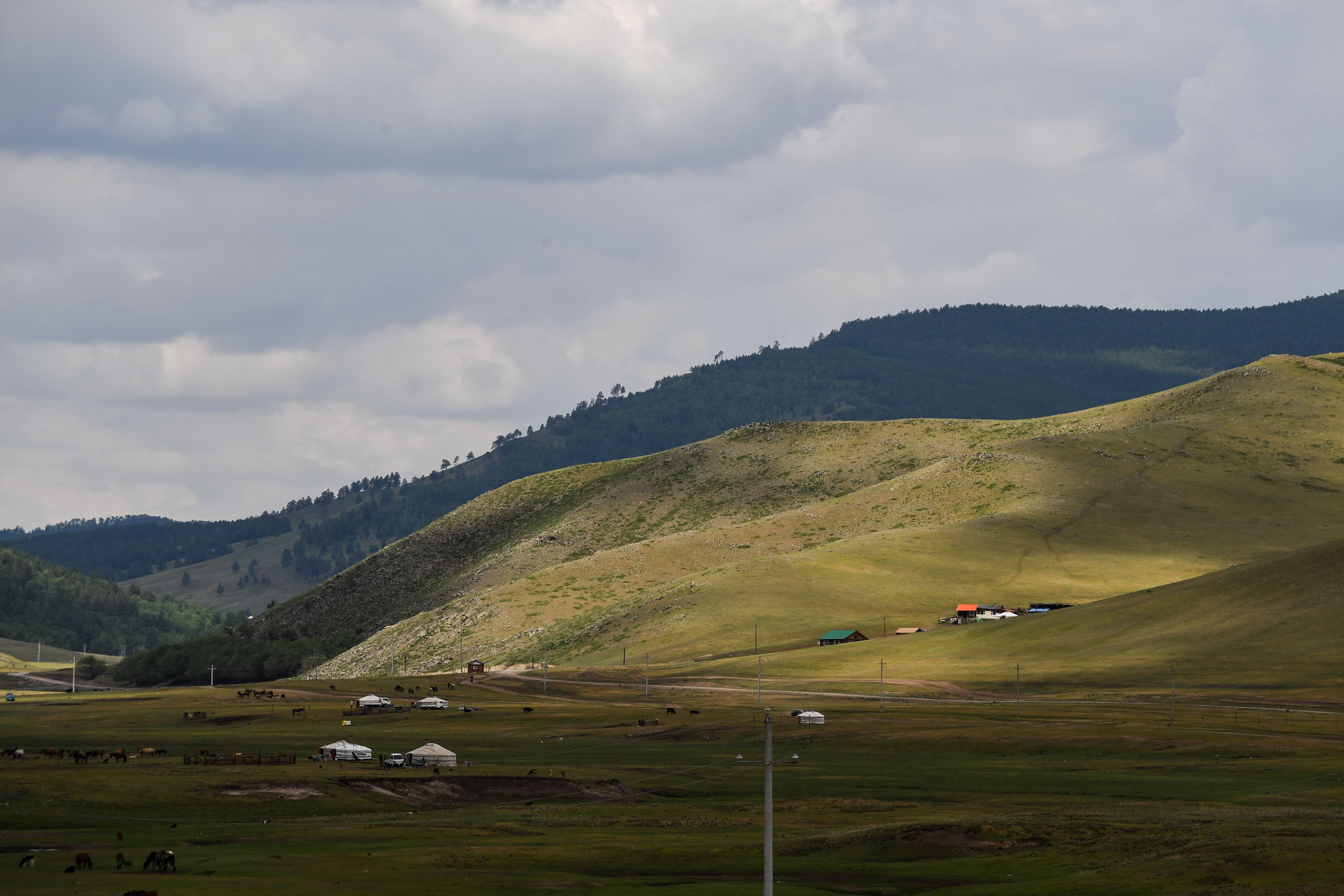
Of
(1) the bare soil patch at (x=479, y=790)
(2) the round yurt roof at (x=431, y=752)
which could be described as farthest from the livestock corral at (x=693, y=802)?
(2) the round yurt roof at (x=431, y=752)

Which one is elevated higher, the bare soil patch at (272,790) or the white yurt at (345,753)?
the white yurt at (345,753)

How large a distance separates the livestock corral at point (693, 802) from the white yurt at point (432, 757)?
5.06 ft

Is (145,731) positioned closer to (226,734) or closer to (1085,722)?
(226,734)

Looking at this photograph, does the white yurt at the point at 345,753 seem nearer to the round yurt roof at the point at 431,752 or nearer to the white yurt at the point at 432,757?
the round yurt roof at the point at 431,752

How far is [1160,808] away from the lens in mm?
87562

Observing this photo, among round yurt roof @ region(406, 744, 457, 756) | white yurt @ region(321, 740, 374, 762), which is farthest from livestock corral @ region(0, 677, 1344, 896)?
white yurt @ region(321, 740, 374, 762)

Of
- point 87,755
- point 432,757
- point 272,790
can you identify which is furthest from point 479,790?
point 87,755

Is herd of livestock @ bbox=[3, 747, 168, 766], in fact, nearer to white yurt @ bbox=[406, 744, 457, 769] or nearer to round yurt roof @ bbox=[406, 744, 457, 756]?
white yurt @ bbox=[406, 744, 457, 769]

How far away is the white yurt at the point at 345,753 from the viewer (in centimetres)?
12125

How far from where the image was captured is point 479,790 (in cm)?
10856

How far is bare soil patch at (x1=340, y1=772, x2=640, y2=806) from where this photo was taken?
104500 mm

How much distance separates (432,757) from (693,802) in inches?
1049

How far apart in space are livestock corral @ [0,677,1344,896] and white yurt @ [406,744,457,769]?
154 centimetres

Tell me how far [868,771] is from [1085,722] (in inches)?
1288
